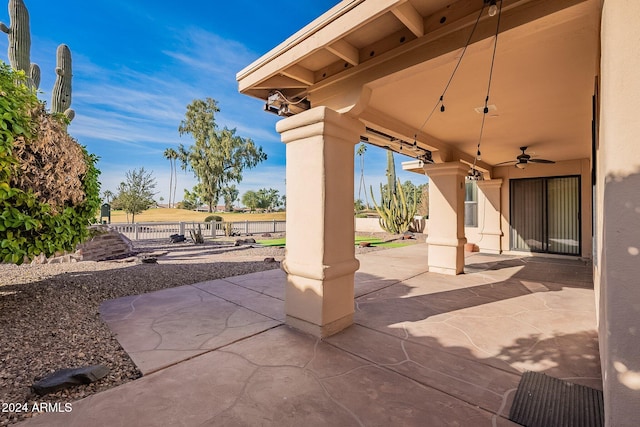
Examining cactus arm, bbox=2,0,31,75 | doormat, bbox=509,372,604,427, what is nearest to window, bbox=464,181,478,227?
doormat, bbox=509,372,604,427

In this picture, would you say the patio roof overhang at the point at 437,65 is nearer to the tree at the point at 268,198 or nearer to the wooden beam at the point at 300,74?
the wooden beam at the point at 300,74

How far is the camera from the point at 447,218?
6574mm

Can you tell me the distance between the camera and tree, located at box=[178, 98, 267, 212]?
33.4 metres

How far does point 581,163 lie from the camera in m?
8.33

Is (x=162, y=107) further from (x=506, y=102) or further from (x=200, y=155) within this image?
(x=506, y=102)

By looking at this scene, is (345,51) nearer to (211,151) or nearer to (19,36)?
(19,36)

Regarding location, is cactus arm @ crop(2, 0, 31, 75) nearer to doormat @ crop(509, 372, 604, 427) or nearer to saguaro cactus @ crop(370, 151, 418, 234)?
doormat @ crop(509, 372, 604, 427)

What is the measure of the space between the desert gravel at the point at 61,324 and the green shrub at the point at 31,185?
70cm

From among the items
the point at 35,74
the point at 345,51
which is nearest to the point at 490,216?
the point at 345,51

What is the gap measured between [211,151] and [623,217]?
36792 millimetres

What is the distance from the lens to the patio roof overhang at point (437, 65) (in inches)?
93.3

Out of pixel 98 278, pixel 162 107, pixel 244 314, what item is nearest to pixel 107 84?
pixel 162 107

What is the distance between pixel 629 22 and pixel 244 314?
4430 mm

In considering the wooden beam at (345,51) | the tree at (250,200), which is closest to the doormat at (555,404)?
the wooden beam at (345,51)
